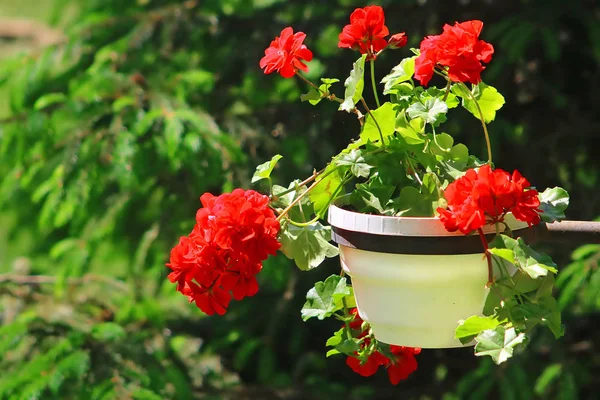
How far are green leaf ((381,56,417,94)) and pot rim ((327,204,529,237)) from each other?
0.20m

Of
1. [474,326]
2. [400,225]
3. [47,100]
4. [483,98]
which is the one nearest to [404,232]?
[400,225]

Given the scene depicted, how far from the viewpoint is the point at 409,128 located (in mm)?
1083

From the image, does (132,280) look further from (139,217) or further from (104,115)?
(104,115)

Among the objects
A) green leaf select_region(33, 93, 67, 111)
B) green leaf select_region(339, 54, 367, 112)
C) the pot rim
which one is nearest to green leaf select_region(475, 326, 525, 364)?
the pot rim

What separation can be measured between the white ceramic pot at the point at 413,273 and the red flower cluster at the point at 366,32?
21 cm

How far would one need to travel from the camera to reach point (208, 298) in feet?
3.27

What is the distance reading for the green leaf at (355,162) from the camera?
1066 mm

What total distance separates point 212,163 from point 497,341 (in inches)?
54.0

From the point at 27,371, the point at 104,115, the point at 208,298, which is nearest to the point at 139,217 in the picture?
the point at 104,115

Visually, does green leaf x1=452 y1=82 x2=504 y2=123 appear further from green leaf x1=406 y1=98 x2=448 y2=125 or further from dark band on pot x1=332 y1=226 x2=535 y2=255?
dark band on pot x1=332 y1=226 x2=535 y2=255

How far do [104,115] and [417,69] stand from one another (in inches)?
55.9

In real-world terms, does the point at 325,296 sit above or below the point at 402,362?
above

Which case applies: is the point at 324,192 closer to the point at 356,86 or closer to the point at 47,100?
the point at 356,86

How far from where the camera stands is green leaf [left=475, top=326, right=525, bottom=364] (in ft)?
2.99
